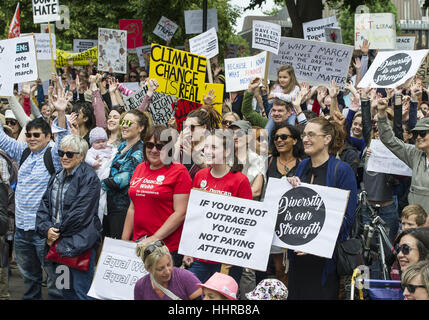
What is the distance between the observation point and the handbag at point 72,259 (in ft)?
20.0

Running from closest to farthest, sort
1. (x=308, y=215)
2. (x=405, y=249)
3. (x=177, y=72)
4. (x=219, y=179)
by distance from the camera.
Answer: (x=405, y=249) < (x=308, y=215) < (x=219, y=179) < (x=177, y=72)

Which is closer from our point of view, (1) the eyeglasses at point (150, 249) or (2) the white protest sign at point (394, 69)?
(1) the eyeglasses at point (150, 249)

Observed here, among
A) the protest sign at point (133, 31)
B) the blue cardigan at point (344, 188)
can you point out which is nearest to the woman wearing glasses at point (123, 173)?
the blue cardigan at point (344, 188)

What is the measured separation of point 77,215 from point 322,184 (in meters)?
2.15

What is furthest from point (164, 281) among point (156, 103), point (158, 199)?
point (156, 103)

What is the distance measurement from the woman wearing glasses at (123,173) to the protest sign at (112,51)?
21.3 feet

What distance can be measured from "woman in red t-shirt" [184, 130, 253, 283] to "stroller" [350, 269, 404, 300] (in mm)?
1033

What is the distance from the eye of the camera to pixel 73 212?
605 centimetres

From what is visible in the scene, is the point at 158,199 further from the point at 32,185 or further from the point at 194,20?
the point at 194,20

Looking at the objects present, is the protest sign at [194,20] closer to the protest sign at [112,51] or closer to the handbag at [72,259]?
the protest sign at [112,51]

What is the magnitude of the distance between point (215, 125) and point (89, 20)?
26.7 metres

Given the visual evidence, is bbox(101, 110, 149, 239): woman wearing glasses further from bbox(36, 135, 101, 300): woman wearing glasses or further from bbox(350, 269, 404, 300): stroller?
bbox(350, 269, 404, 300): stroller

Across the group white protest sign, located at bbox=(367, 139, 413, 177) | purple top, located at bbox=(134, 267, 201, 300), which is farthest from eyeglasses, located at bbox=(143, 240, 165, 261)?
white protest sign, located at bbox=(367, 139, 413, 177)

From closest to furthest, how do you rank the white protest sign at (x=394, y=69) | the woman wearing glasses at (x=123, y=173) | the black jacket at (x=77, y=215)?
the black jacket at (x=77, y=215) < the woman wearing glasses at (x=123, y=173) < the white protest sign at (x=394, y=69)
